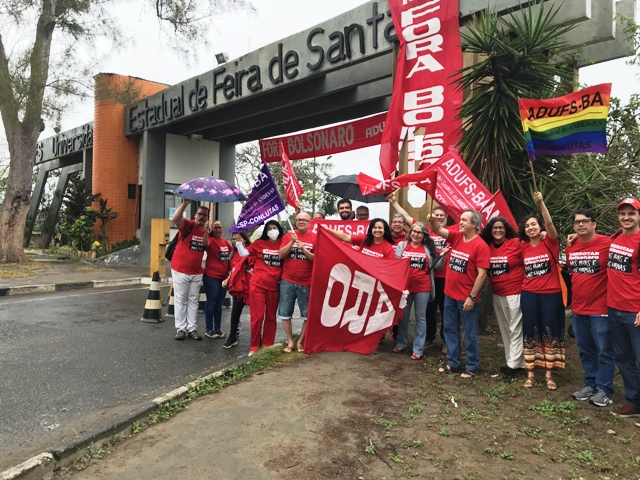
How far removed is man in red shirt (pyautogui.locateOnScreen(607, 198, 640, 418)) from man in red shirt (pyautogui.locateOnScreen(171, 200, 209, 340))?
16.3ft

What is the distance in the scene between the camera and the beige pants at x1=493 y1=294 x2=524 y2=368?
16.8 feet

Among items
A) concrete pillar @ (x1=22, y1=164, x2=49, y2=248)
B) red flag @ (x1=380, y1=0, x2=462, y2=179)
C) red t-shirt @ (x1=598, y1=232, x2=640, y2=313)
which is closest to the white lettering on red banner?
red flag @ (x1=380, y1=0, x2=462, y2=179)

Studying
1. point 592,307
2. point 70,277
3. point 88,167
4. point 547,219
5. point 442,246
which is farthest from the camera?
point 88,167

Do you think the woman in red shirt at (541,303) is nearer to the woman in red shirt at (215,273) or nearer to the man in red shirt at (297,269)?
the man in red shirt at (297,269)

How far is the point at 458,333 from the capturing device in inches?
212

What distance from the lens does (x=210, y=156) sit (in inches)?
830

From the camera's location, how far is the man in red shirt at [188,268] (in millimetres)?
6941

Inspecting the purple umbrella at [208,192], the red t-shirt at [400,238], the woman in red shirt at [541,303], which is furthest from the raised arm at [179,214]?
the woman in red shirt at [541,303]

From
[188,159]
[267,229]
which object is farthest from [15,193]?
[267,229]

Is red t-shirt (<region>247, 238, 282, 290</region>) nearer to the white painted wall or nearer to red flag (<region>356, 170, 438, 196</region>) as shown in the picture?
red flag (<region>356, 170, 438, 196</region>)

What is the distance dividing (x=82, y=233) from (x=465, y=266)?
57.0ft

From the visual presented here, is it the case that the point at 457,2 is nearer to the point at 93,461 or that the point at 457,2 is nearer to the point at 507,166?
the point at 507,166

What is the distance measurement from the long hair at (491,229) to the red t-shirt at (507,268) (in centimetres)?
8

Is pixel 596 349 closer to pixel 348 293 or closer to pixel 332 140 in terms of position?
pixel 348 293
